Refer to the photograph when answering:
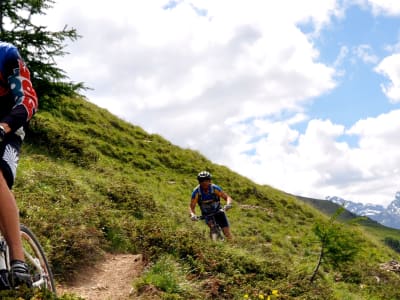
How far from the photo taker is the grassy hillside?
30.0 ft

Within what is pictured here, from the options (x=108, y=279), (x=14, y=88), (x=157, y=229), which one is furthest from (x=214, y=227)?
(x=14, y=88)

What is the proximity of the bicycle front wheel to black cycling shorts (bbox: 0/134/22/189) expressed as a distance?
0.90 m

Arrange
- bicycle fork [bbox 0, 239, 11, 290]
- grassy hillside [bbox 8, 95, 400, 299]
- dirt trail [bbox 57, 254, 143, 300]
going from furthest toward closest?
grassy hillside [bbox 8, 95, 400, 299] → dirt trail [bbox 57, 254, 143, 300] → bicycle fork [bbox 0, 239, 11, 290]

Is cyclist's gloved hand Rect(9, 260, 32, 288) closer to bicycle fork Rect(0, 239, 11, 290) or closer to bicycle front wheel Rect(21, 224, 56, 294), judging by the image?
bicycle fork Rect(0, 239, 11, 290)

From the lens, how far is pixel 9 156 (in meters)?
3.94

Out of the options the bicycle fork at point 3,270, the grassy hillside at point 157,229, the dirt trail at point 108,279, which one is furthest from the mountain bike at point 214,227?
the bicycle fork at point 3,270

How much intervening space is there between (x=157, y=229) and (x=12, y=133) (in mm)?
Answer: 7292

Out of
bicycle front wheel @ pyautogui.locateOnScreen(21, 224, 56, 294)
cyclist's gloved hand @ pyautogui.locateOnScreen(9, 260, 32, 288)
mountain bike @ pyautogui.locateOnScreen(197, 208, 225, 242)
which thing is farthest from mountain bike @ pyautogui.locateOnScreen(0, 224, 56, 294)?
mountain bike @ pyautogui.locateOnScreen(197, 208, 225, 242)

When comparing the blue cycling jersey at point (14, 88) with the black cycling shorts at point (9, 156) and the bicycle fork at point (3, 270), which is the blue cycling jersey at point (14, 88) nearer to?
the black cycling shorts at point (9, 156)

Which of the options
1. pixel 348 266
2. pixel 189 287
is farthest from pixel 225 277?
pixel 348 266

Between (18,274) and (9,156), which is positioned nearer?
(18,274)

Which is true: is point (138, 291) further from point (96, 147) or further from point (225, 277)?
point (96, 147)

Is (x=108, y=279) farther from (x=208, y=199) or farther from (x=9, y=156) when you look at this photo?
(x=9, y=156)

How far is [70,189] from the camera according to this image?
1297 centimetres
